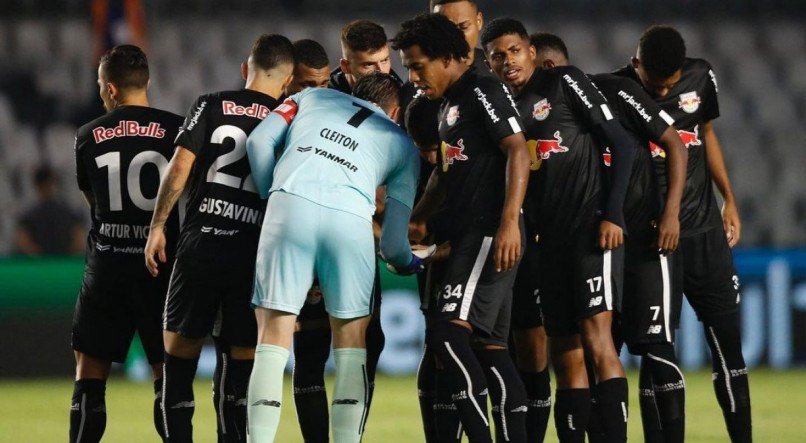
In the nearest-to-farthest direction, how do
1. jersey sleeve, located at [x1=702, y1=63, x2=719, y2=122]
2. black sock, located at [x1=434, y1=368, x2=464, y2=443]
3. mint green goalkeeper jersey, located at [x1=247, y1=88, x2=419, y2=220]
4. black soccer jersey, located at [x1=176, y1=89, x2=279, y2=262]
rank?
mint green goalkeeper jersey, located at [x1=247, y1=88, x2=419, y2=220], black soccer jersey, located at [x1=176, y1=89, x2=279, y2=262], black sock, located at [x1=434, y1=368, x2=464, y2=443], jersey sleeve, located at [x1=702, y1=63, x2=719, y2=122]

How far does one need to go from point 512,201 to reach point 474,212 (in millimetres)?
247

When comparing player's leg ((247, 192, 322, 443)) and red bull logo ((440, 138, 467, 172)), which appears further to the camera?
red bull logo ((440, 138, 467, 172))

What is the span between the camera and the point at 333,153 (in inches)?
A: 215

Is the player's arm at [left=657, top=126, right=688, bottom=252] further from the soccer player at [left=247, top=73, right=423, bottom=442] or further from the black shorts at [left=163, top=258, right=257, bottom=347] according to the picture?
the black shorts at [left=163, top=258, right=257, bottom=347]

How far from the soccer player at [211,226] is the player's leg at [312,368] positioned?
12.7 inches

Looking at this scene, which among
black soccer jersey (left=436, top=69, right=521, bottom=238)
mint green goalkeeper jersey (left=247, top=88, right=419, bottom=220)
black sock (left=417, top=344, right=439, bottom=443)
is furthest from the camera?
black sock (left=417, top=344, right=439, bottom=443)

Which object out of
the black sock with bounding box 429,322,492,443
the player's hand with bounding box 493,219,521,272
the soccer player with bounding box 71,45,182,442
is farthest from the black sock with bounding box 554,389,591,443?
the soccer player with bounding box 71,45,182,442

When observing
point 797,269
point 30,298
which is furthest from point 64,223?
point 797,269

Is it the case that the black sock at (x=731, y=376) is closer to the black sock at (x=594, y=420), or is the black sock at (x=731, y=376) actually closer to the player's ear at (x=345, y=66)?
the black sock at (x=594, y=420)

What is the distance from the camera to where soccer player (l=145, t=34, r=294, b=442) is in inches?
229

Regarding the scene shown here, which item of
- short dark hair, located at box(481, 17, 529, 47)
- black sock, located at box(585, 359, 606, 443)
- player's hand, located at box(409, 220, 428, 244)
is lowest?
black sock, located at box(585, 359, 606, 443)

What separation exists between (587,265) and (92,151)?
7.95 ft

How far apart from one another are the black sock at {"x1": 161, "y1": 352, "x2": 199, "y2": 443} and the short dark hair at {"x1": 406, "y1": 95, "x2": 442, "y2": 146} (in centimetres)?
155

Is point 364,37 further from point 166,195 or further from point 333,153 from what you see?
point 166,195
